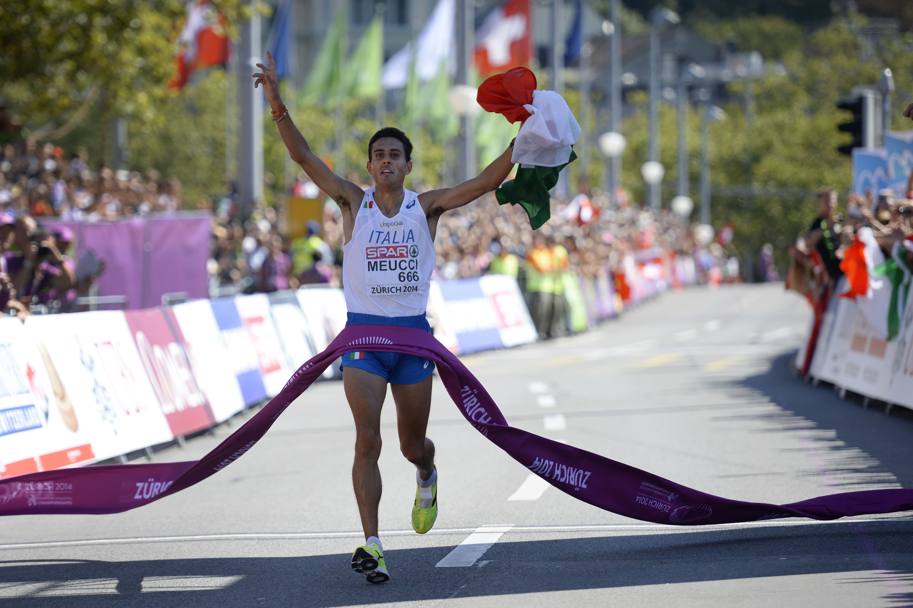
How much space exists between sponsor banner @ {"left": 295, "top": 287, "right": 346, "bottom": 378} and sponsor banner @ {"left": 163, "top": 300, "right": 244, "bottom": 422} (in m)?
3.93

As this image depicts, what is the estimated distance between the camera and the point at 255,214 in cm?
2734

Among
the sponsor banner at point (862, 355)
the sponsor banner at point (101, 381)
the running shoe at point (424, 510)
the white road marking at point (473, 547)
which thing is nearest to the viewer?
the white road marking at point (473, 547)

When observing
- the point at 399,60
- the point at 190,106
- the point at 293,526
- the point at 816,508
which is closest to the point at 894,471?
the point at 816,508

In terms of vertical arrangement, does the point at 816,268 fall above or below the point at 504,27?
below

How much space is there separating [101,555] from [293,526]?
3.96ft

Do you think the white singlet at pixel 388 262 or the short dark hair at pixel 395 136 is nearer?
the white singlet at pixel 388 262

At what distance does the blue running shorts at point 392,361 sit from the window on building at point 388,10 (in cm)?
9713

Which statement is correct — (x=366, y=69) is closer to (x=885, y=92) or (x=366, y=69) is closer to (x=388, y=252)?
(x=885, y=92)

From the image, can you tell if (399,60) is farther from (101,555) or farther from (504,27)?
(101,555)

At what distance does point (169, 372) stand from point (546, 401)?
4.77m

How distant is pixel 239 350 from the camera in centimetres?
1798

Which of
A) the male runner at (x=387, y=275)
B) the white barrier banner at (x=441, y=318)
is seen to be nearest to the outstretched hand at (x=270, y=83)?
the male runner at (x=387, y=275)

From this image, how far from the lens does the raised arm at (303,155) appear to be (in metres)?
8.84

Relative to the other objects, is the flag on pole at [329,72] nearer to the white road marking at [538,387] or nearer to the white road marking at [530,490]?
the white road marking at [538,387]
